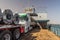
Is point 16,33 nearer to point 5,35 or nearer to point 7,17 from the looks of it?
point 7,17

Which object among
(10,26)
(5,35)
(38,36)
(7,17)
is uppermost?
(7,17)

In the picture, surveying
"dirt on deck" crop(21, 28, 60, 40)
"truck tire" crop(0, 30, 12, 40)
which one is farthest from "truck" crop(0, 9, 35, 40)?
"dirt on deck" crop(21, 28, 60, 40)

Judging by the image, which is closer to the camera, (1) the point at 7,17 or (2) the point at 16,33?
(1) the point at 7,17

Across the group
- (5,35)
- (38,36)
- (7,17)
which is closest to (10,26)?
(7,17)

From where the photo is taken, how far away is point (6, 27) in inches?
355

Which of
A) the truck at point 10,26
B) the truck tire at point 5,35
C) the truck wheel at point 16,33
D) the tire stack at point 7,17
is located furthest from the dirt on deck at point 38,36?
the truck tire at point 5,35

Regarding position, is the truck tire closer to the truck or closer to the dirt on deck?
Answer: the truck

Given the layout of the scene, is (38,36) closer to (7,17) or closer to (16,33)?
(16,33)

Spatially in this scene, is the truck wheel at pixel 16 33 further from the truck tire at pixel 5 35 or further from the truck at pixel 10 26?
the truck tire at pixel 5 35

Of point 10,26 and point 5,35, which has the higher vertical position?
point 10,26

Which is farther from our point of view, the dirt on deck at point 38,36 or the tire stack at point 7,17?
the dirt on deck at point 38,36

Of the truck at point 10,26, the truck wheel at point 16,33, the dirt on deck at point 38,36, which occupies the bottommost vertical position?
the dirt on deck at point 38,36

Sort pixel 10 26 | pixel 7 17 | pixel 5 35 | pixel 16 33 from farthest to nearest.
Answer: pixel 16 33 → pixel 7 17 → pixel 10 26 → pixel 5 35

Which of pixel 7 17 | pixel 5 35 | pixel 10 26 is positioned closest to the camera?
pixel 5 35
